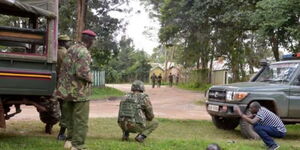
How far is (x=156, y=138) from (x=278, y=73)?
12.2ft

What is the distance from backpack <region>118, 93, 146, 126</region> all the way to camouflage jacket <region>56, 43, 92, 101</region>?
1213mm

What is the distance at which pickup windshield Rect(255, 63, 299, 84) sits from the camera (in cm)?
1046

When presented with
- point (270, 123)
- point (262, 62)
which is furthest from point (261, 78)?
point (270, 123)

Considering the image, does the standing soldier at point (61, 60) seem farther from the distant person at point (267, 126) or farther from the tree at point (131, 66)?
the tree at point (131, 66)

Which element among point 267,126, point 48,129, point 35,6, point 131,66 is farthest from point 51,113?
point 131,66

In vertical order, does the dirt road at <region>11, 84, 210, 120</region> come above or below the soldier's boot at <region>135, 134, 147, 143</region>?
below

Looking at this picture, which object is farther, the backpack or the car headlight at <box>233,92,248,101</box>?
the car headlight at <box>233,92,248,101</box>

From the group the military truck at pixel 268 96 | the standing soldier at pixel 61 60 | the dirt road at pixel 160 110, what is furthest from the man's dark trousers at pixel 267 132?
the dirt road at pixel 160 110

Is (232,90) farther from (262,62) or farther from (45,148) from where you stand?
(45,148)

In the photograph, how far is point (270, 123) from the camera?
7770 mm

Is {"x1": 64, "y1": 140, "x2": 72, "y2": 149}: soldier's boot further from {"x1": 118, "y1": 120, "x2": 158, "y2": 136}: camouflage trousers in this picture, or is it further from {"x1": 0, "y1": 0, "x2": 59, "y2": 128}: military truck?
{"x1": 118, "y1": 120, "x2": 158, "y2": 136}: camouflage trousers

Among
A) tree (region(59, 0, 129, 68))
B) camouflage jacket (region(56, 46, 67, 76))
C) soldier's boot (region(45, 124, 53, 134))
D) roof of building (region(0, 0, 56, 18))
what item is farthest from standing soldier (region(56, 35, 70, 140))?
tree (region(59, 0, 129, 68))

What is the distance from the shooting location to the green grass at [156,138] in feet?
23.7

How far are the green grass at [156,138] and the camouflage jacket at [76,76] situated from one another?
0.90 meters
